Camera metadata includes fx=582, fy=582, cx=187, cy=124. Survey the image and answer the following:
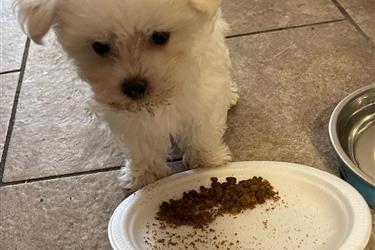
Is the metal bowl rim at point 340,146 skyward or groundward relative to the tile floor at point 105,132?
skyward

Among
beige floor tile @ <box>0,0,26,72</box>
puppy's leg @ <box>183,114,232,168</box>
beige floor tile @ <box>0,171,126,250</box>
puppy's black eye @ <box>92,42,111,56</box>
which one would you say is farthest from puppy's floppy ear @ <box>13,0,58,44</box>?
beige floor tile @ <box>0,0,26,72</box>

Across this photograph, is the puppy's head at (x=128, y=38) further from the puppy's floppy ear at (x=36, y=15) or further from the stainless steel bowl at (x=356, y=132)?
the stainless steel bowl at (x=356, y=132)

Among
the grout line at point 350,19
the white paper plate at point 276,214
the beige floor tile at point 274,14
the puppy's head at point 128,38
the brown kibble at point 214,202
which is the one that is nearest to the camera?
A: the puppy's head at point 128,38

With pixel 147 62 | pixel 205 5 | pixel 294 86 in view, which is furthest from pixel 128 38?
pixel 294 86

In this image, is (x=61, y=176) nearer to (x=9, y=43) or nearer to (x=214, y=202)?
(x=214, y=202)

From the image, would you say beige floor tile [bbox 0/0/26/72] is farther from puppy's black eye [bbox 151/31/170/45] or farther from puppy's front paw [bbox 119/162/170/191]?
puppy's black eye [bbox 151/31/170/45]

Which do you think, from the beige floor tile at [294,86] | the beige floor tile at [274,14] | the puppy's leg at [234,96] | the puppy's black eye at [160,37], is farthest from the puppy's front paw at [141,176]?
the beige floor tile at [274,14]

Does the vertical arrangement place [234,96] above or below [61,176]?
above
